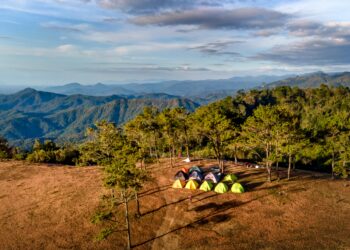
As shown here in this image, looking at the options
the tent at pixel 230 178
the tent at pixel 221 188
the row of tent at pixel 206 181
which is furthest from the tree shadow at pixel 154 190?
the tent at pixel 230 178

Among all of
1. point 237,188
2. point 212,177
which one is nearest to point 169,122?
point 212,177

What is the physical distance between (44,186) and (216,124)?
33.7m

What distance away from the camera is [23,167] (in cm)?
6888

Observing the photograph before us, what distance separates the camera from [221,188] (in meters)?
48.1

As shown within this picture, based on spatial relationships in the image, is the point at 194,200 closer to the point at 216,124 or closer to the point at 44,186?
the point at 216,124

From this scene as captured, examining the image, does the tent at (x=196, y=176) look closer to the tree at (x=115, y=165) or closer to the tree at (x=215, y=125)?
the tree at (x=215, y=125)

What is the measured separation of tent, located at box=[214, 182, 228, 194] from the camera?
48.0 metres

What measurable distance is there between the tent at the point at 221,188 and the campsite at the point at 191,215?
98 cm

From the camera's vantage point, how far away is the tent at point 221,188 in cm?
4797

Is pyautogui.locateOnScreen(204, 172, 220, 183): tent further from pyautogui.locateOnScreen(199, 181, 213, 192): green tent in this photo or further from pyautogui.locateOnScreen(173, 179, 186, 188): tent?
pyautogui.locateOnScreen(173, 179, 186, 188): tent

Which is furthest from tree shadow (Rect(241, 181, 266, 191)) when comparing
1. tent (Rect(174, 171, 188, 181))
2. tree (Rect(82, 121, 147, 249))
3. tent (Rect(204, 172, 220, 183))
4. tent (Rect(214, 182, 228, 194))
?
tree (Rect(82, 121, 147, 249))

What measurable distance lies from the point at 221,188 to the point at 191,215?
830cm

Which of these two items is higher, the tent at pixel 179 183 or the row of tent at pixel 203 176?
the row of tent at pixel 203 176

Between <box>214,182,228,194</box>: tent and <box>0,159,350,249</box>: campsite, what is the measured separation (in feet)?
3.21
